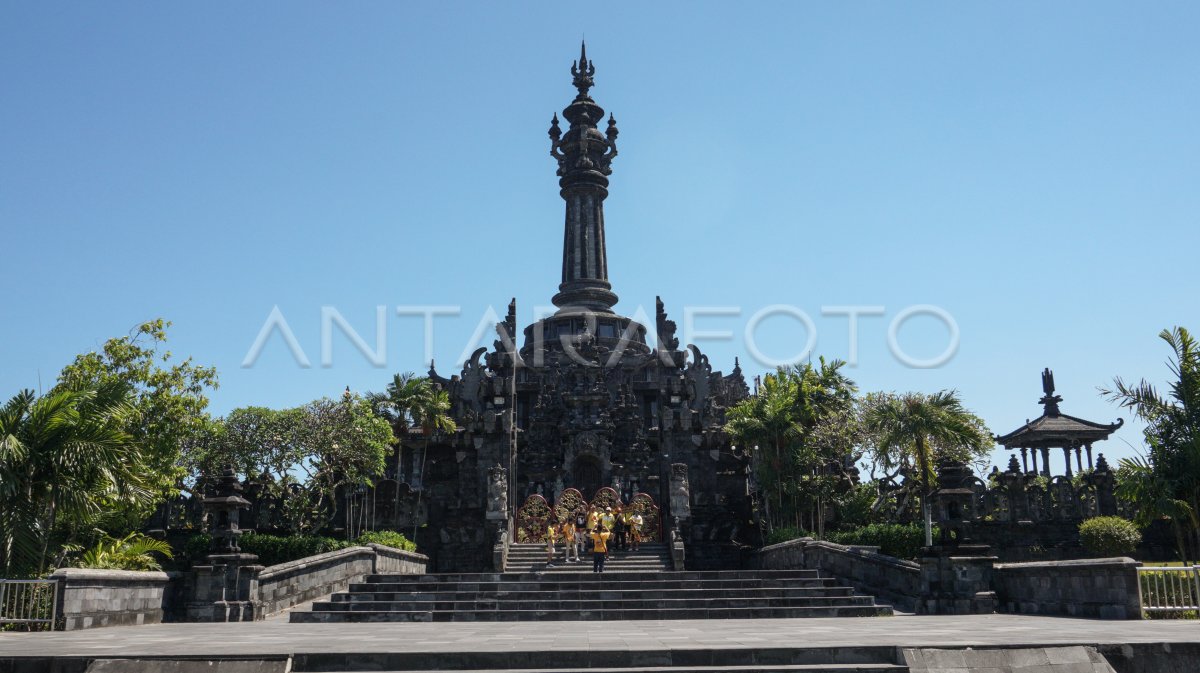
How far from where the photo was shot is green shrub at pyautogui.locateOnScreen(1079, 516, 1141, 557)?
27875 millimetres

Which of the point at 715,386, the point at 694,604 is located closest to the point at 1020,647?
the point at 694,604

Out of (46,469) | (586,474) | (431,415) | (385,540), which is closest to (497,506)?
(385,540)

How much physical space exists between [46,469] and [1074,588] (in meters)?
19.2

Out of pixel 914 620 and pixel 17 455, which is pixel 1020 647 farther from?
pixel 17 455

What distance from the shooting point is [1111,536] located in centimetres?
2797

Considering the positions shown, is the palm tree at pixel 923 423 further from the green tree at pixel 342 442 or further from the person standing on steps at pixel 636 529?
the green tree at pixel 342 442

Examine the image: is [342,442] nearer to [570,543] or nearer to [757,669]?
[570,543]

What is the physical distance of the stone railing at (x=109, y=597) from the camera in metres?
15.4

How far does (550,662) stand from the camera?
37.7 ft

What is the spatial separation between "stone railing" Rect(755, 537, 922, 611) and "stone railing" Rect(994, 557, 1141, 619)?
75.8 inches

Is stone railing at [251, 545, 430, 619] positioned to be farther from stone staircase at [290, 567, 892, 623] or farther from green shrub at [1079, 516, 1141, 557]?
green shrub at [1079, 516, 1141, 557]

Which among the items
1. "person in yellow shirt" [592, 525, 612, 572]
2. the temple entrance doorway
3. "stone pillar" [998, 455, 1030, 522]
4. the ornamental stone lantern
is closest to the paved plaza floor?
the ornamental stone lantern

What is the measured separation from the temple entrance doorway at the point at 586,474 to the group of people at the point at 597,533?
7.68 metres

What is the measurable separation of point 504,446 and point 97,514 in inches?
926
